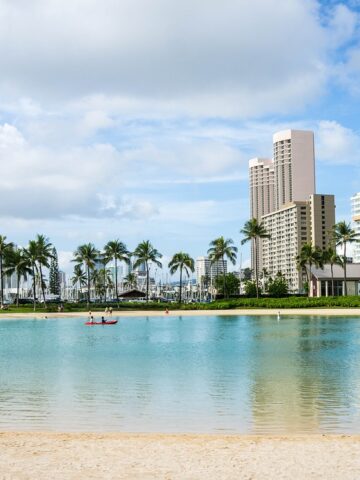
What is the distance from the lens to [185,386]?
25438mm

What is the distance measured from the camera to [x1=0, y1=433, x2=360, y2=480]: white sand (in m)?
11.4

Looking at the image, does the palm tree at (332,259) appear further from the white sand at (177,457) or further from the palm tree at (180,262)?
the white sand at (177,457)

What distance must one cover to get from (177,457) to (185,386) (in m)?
12.7

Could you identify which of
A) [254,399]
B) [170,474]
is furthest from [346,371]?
[170,474]

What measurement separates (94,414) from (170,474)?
833 centimetres

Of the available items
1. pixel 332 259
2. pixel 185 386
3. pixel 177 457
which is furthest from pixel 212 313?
pixel 177 457

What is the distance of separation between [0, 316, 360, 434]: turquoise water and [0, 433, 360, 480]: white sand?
217 centimetres

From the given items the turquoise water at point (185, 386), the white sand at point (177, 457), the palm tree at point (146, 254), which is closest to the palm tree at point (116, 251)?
the palm tree at point (146, 254)

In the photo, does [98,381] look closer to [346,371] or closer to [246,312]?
[346,371]

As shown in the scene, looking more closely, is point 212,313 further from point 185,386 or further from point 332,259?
point 185,386

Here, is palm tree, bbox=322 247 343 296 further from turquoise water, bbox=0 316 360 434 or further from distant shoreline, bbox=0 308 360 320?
turquoise water, bbox=0 316 360 434

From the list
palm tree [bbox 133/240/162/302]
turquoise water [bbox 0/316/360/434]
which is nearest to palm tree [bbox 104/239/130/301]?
palm tree [bbox 133/240/162/302]

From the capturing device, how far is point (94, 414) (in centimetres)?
1928

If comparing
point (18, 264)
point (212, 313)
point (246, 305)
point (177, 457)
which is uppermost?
point (18, 264)
